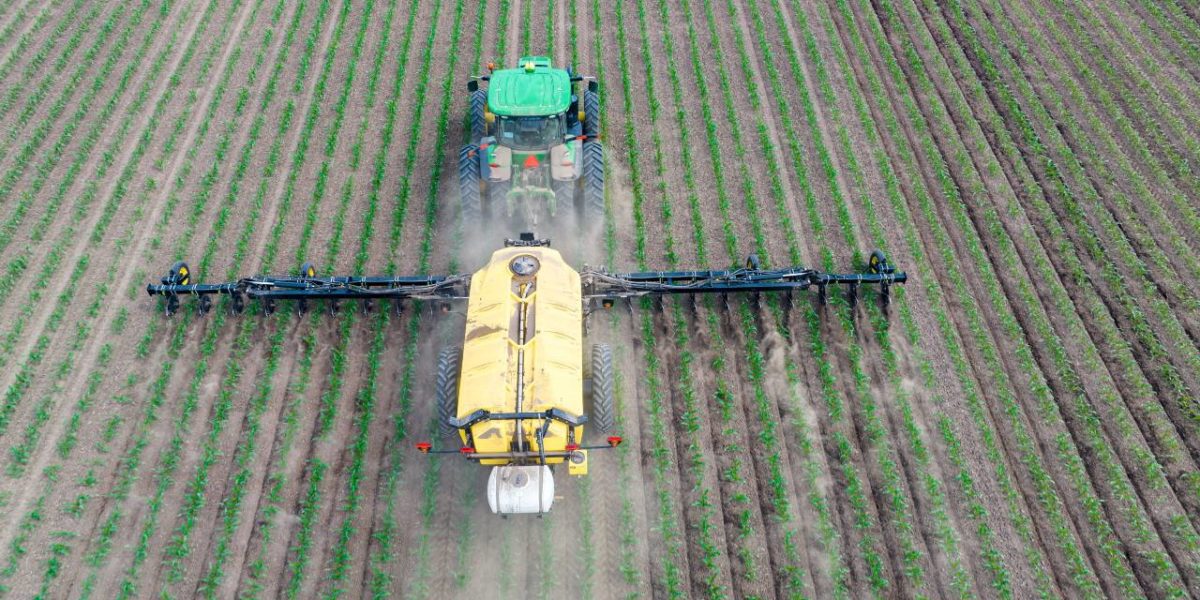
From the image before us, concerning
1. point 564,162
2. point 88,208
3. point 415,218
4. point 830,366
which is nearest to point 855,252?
point 830,366

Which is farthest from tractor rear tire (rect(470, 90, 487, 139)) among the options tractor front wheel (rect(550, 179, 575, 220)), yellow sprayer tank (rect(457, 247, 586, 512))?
yellow sprayer tank (rect(457, 247, 586, 512))

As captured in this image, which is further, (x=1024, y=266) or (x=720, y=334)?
(x=1024, y=266)

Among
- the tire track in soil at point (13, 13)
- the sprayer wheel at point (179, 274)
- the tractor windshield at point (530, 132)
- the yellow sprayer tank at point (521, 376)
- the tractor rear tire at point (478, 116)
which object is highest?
the tire track in soil at point (13, 13)

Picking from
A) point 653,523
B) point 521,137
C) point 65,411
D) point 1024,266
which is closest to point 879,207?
point 1024,266

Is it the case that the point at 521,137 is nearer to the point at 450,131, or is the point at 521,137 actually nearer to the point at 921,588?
the point at 450,131

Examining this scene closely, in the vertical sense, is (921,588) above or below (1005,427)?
below

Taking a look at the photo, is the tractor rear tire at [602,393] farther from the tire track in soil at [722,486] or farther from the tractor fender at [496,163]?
the tractor fender at [496,163]

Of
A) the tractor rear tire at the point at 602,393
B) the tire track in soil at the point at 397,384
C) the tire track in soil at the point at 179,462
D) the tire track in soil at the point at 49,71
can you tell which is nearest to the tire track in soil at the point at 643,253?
the tractor rear tire at the point at 602,393
